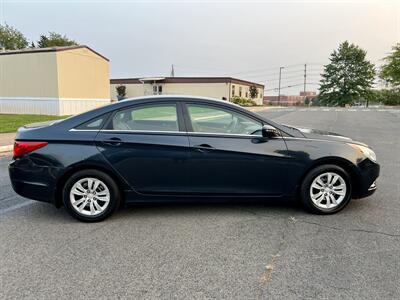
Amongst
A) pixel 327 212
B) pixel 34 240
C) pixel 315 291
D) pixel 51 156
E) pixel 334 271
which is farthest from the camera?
pixel 327 212

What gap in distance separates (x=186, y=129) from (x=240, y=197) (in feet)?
3.54

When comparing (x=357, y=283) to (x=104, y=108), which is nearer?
(x=357, y=283)

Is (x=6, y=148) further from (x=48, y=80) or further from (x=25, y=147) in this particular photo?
(x=48, y=80)

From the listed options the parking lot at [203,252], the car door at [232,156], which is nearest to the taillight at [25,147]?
the parking lot at [203,252]

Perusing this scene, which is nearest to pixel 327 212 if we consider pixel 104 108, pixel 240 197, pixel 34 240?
pixel 240 197

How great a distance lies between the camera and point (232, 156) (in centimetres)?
437

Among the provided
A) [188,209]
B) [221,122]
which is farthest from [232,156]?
[188,209]

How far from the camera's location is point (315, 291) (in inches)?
112

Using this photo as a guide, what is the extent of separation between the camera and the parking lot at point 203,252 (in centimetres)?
288

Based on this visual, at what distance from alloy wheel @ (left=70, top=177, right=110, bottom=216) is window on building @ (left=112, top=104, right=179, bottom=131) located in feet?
2.38

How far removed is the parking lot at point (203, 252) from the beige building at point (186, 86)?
3842cm

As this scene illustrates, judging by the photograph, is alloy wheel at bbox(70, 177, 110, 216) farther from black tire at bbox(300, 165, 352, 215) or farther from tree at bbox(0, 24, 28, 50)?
tree at bbox(0, 24, 28, 50)

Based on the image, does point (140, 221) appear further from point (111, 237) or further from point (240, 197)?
point (240, 197)

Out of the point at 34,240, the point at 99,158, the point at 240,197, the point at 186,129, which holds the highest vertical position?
the point at 186,129
